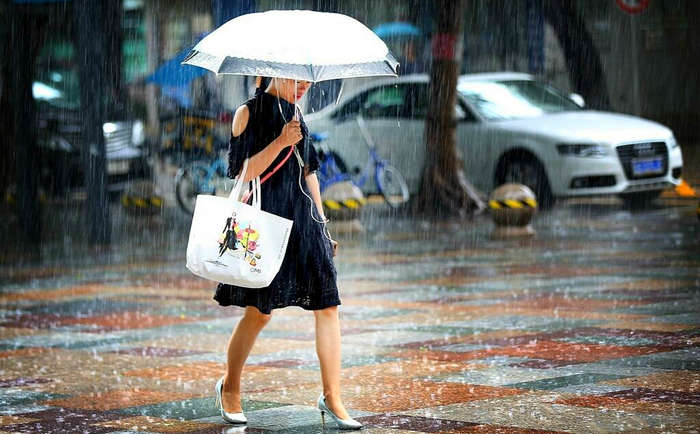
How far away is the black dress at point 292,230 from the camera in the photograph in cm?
589

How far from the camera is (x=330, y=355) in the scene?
5.82 meters

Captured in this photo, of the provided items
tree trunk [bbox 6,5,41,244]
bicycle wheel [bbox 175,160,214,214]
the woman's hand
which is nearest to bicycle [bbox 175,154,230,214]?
bicycle wheel [bbox 175,160,214,214]

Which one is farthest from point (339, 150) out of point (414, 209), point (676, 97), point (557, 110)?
point (676, 97)

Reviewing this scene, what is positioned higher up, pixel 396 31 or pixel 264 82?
pixel 396 31

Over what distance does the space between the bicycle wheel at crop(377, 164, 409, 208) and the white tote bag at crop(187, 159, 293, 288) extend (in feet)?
41.6

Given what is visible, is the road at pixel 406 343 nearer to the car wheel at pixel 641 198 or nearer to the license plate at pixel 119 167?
the car wheel at pixel 641 198

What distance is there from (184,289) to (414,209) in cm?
760

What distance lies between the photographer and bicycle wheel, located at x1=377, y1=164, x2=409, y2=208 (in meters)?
18.5

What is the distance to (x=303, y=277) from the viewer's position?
591 cm

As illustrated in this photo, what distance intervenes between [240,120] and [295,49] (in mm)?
413

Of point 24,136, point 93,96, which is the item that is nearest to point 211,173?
point 24,136

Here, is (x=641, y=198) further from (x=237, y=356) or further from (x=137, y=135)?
(x=237, y=356)

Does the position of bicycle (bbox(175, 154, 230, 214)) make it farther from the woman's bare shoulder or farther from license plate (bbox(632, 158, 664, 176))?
the woman's bare shoulder

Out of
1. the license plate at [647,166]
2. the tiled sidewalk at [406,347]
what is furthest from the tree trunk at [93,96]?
the license plate at [647,166]
